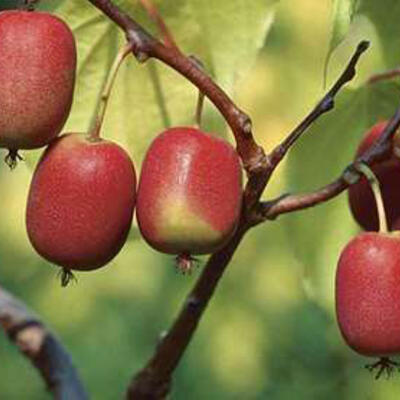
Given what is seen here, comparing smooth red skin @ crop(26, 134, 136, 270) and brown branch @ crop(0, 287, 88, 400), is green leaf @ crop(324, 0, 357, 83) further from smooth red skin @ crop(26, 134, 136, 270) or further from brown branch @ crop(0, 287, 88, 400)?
brown branch @ crop(0, 287, 88, 400)

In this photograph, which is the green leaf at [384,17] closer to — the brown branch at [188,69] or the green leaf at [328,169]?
A: the green leaf at [328,169]

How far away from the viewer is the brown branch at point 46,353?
3.17ft

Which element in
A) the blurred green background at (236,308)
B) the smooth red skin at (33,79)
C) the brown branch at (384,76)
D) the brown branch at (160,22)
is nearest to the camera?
the smooth red skin at (33,79)

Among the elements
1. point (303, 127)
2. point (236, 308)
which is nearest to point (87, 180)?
point (303, 127)

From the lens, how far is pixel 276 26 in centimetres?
173

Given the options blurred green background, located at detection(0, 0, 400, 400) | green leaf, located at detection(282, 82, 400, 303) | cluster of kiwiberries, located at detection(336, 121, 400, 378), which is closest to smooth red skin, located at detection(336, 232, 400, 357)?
cluster of kiwiberries, located at detection(336, 121, 400, 378)

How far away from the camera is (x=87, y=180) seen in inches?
29.7

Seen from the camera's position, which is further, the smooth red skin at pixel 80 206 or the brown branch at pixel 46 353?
the brown branch at pixel 46 353

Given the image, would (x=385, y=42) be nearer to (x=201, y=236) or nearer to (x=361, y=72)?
(x=361, y=72)

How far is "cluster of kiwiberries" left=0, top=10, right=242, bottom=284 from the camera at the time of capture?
0.75m

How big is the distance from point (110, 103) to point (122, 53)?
17 cm

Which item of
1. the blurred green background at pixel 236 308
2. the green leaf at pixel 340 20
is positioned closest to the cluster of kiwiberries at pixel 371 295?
the green leaf at pixel 340 20

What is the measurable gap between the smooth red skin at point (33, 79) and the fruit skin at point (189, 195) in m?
0.06

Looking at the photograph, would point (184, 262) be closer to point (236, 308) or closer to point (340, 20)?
point (340, 20)
